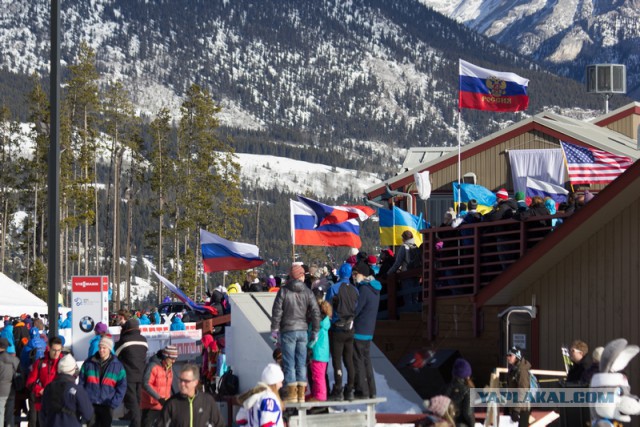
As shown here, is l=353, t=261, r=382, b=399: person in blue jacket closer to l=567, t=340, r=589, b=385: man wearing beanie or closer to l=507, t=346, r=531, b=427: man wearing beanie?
l=507, t=346, r=531, b=427: man wearing beanie

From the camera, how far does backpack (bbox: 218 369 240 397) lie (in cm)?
2136

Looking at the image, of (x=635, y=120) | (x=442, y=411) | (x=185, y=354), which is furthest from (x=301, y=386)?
(x=635, y=120)

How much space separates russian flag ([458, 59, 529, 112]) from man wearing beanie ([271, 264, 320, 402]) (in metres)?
11.6

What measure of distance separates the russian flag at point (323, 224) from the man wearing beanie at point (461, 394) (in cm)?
1328

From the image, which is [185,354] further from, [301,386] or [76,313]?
[301,386]

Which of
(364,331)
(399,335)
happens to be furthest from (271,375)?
(399,335)

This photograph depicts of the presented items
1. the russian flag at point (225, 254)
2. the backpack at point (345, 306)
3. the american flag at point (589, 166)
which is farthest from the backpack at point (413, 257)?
the backpack at point (345, 306)

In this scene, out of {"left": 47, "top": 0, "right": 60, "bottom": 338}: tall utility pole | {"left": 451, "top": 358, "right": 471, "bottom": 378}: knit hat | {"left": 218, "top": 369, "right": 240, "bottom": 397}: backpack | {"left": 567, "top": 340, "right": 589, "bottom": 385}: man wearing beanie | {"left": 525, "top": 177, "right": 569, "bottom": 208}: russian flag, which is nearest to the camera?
{"left": 451, "top": 358, "right": 471, "bottom": 378}: knit hat

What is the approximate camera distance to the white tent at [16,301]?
4659cm

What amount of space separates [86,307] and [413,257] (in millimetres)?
6409

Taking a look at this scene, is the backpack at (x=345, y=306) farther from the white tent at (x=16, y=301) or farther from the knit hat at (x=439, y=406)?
the white tent at (x=16, y=301)

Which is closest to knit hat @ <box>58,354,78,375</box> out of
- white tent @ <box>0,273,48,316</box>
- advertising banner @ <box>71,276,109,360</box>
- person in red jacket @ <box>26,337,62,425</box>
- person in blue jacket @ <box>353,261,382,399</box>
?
person in red jacket @ <box>26,337,62,425</box>

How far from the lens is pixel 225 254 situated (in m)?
27.9

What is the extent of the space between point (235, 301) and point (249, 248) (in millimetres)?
6228
